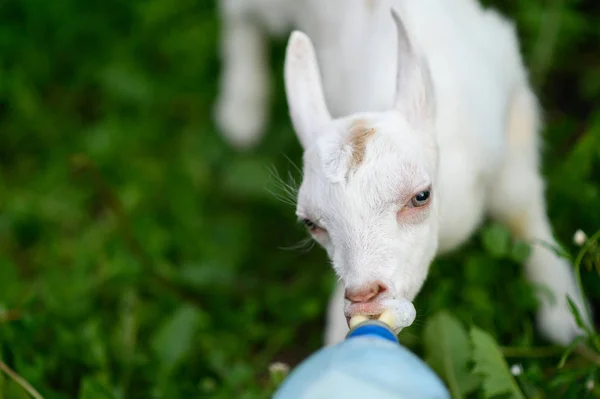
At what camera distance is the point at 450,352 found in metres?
2.75

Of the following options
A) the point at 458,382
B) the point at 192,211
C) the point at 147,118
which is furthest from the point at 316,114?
the point at 147,118

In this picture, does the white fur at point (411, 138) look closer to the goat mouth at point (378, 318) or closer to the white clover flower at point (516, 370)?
the goat mouth at point (378, 318)

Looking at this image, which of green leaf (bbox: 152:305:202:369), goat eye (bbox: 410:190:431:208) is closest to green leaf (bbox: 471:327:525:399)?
goat eye (bbox: 410:190:431:208)

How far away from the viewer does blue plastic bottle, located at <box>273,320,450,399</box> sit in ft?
4.93

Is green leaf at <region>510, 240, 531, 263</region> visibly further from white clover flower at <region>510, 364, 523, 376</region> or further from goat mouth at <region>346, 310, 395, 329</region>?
goat mouth at <region>346, 310, 395, 329</region>

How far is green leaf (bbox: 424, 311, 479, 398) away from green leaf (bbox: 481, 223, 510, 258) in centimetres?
26

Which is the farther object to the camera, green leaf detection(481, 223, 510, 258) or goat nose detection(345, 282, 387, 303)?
green leaf detection(481, 223, 510, 258)

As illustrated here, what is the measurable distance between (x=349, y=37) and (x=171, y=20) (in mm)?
1766

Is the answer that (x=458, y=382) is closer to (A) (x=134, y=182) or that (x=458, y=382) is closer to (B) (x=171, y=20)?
(A) (x=134, y=182)

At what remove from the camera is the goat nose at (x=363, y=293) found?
195 centimetres

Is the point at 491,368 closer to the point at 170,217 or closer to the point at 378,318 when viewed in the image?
the point at 378,318

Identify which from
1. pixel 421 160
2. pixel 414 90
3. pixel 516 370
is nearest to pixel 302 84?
pixel 414 90

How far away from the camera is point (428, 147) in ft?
7.68

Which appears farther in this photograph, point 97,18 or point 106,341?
point 97,18
